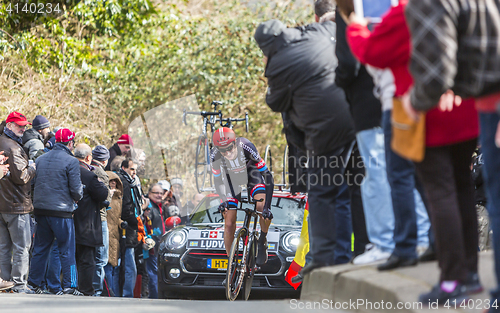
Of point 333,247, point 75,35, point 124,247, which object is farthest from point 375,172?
point 75,35

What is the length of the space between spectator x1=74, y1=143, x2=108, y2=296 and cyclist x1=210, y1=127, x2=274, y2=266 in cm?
173

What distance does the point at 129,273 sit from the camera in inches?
396

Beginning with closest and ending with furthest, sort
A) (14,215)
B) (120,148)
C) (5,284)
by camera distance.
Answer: (5,284) → (14,215) → (120,148)

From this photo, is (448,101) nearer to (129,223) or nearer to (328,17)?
(328,17)

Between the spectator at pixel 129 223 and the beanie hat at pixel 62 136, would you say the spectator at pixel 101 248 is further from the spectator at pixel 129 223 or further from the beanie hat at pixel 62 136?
the beanie hat at pixel 62 136

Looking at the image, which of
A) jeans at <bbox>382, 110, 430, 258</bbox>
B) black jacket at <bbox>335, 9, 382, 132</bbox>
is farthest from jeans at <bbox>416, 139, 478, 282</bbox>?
black jacket at <bbox>335, 9, 382, 132</bbox>

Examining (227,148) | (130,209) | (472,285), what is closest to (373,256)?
(472,285)

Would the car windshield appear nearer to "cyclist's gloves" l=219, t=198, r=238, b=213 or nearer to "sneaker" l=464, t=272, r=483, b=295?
"cyclist's gloves" l=219, t=198, r=238, b=213

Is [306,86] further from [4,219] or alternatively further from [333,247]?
[4,219]

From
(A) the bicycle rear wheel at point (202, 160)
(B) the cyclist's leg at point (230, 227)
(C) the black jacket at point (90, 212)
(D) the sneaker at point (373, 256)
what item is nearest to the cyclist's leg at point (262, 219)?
(B) the cyclist's leg at point (230, 227)

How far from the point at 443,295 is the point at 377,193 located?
1251 millimetres

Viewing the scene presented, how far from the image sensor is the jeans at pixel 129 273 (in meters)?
9.93

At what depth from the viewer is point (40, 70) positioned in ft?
54.1

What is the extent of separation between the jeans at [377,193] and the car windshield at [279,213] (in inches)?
203
